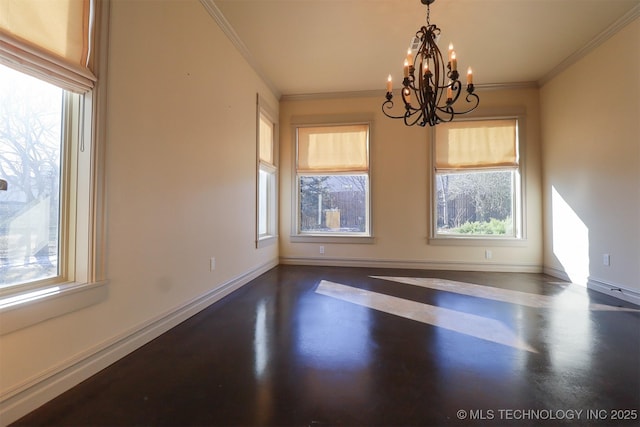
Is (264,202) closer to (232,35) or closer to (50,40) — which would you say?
(232,35)

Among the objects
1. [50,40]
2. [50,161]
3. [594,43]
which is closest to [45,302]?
[50,161]

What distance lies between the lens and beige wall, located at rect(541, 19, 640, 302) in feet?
9.50

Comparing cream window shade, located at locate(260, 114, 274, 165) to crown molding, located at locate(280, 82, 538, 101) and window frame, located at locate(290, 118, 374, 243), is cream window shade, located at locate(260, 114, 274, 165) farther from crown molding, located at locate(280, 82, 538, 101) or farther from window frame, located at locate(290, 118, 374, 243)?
crown molding, located at locate(280, 82, 538, 101)

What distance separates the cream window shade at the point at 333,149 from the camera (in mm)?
4746

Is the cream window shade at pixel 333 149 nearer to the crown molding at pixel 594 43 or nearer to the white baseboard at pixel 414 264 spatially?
the white baseboard at pixel 414 264

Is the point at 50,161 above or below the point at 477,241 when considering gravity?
above

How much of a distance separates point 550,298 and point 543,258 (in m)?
1.58

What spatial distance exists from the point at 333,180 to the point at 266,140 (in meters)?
1.30

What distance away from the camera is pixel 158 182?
2111 millimetres

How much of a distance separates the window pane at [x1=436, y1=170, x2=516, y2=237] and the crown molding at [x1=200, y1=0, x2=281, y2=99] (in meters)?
3.13

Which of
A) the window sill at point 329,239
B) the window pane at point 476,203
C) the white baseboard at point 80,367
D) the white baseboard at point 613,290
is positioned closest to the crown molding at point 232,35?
the window sill at point 329,239

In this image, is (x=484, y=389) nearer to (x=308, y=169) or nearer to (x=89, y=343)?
(x=89, y=343)

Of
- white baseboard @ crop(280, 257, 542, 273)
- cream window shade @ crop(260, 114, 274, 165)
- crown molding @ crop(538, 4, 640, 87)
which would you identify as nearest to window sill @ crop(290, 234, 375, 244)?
white baseboard @ crop(280, 257, 542, 273)

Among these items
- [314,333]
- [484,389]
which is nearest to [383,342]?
[314,333]
